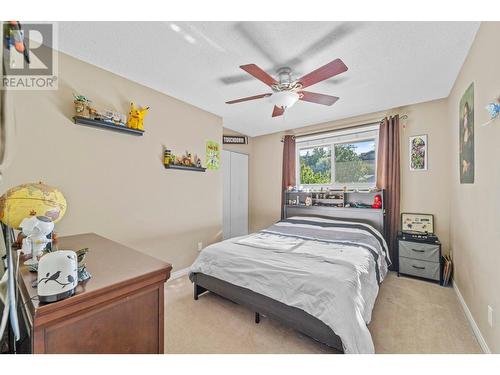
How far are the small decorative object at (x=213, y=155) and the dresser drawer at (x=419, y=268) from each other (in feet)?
9.96

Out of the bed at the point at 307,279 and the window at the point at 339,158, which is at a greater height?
the window at the point at 339,158

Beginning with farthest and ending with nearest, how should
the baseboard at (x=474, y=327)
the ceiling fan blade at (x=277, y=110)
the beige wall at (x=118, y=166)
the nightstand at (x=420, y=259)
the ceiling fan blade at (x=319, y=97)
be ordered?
the nightstand at (x=420, y=259) → the ceiling fan blade at (x=277, y=110) → the ceiling fan blade at (x=319, y=97) → the beige wall at (x=118, y=166) → the baseboard at (x=474, y=327)

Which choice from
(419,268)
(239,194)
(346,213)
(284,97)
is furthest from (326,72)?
(239,194)

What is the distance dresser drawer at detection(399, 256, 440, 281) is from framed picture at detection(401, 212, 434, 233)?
458 mm

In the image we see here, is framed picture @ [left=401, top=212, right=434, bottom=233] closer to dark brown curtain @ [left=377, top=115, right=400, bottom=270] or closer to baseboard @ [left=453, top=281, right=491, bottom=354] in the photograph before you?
dark brown curtain @ [left=377, top=115, right=400, bottom=270]

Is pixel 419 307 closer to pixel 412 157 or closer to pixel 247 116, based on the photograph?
pixel 412 157

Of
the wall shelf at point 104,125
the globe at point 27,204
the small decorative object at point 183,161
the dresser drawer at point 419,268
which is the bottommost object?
the dresser drawer at point 419,268

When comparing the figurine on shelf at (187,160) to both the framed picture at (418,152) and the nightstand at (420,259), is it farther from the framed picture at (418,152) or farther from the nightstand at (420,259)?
the framed picture at (418,152)

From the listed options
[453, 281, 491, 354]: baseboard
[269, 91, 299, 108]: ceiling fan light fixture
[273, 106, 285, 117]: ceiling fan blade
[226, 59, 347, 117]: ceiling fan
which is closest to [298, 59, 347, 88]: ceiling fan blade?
[226, 59, 347, 117]: ceiling fan

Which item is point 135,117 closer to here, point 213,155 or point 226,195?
point 213,155

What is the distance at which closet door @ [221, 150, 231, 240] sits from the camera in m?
4.21

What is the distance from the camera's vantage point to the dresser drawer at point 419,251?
270 centimetres

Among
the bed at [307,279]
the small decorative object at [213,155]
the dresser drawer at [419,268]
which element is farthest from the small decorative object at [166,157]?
the dresser drawer at [419,268]
